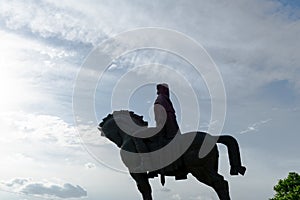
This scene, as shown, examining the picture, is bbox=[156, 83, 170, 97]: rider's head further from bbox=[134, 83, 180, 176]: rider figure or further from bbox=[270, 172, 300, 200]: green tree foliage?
bbox=[270, 172, 300, 200]: green tree foliage

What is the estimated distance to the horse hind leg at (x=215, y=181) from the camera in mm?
10430

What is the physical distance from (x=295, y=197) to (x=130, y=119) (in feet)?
67.1

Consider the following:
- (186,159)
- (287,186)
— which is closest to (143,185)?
(186,159)

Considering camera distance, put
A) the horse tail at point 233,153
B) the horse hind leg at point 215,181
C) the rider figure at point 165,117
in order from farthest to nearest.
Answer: the rider figure at point 165,117
the horse tail at point 233,153
the horse hind leg at point 215,181

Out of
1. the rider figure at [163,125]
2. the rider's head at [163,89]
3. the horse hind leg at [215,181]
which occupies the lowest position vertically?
the horse hind leg at [215,181]

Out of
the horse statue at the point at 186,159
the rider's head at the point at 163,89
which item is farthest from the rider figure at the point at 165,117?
the horse statue at the point at 186,159

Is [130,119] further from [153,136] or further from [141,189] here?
[141,189]

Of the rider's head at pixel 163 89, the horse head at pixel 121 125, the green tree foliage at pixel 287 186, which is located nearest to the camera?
the horse head at pixel 121 125

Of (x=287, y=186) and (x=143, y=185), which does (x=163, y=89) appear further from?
(x=287, y=186)

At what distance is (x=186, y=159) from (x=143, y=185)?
1530 mm

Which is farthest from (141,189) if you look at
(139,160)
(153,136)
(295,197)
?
(295,197)

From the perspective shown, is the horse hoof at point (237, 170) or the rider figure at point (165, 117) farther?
the rider figure at point (165, 117)

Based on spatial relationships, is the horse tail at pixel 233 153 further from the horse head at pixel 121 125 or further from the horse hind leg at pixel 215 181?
the horse head at pixel 121 125

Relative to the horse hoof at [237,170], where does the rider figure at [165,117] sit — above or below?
above
